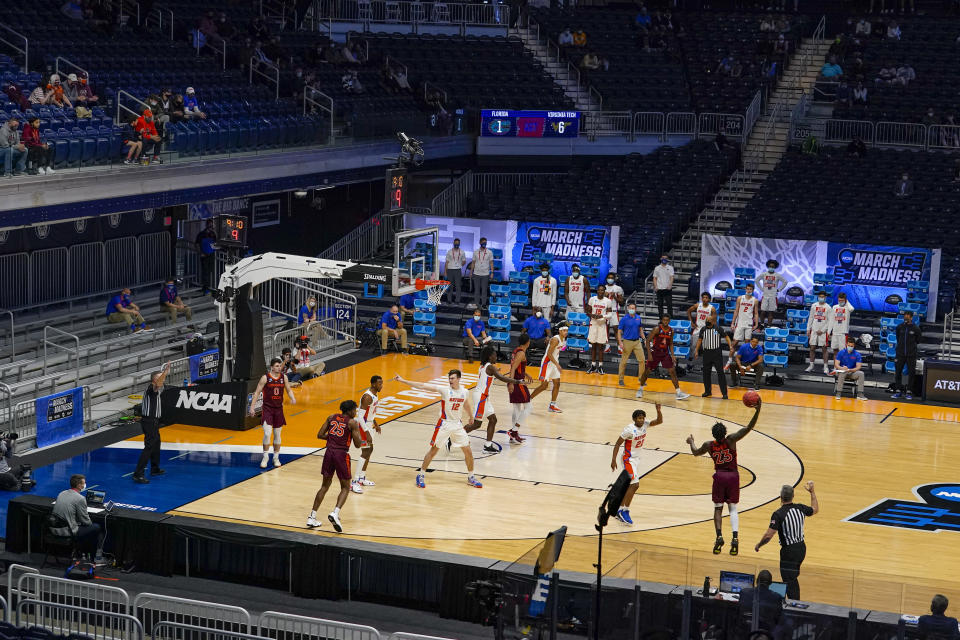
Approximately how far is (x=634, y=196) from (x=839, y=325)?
33.8ft

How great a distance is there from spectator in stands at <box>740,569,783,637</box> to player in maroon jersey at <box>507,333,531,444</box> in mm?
9501

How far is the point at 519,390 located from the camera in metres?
23.3

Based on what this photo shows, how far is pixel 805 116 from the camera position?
4269 cm

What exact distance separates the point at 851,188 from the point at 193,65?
57.9 ft

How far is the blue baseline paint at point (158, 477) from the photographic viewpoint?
20453mm

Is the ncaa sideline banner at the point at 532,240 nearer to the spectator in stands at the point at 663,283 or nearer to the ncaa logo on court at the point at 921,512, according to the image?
the spectator in stands at the point at 663,283

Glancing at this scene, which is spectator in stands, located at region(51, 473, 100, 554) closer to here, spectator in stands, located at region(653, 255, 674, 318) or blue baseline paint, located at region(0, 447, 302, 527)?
blue baseline paint, located at region(0, 447, 302, 527)

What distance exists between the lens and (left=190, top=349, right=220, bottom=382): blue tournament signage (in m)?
26.3

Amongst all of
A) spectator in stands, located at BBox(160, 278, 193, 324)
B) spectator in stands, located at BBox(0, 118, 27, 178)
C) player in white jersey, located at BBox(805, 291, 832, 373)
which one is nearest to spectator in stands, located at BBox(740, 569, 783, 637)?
player in white jersey, located at BBox(805, 291, 832, 373)

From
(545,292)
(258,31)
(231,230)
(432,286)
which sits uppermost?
(258,31)

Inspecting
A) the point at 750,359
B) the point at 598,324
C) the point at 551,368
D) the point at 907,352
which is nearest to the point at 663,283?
the point at 598,324

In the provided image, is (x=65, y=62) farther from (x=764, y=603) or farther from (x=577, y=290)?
(x=764, y=603)

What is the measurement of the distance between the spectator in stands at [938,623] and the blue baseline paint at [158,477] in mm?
11021

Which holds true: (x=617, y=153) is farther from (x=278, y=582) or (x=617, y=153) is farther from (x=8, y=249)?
(x=278, y=582)
